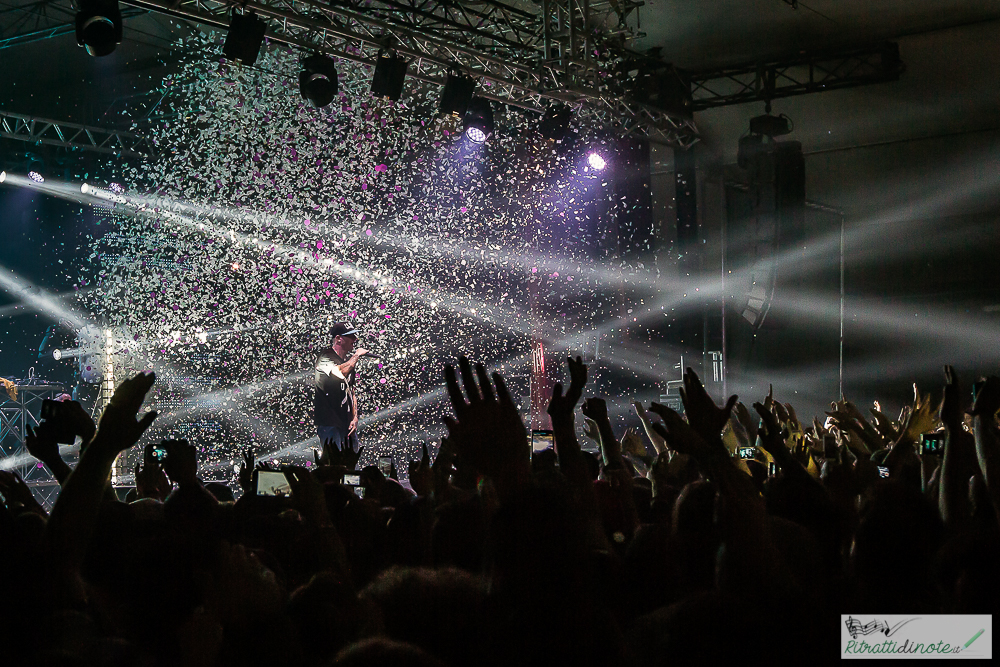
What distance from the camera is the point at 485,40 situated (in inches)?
342

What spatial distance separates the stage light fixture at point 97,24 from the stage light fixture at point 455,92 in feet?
8.63

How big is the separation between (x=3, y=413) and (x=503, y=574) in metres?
10.1

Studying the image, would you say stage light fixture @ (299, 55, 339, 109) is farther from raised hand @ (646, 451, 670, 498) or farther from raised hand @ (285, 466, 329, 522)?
raised hand @ (285, 466, 329, 522)

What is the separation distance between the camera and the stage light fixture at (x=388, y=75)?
693 cm

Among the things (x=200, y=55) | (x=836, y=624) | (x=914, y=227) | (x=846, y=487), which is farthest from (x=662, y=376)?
(x=836, y=624)

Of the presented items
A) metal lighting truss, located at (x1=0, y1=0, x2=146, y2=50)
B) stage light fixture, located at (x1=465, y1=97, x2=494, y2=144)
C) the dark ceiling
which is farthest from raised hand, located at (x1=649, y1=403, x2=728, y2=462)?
metal lighting truss, located at (x1=0, y1=0, x2=146, y2=50)

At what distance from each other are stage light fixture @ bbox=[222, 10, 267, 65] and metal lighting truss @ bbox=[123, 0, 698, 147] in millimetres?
86

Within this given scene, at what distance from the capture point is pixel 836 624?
3.43ft

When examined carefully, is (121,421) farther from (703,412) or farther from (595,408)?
(595,408)

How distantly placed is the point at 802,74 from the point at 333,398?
602 centimetres

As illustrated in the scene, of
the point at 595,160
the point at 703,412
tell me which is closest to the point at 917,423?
the point at 703,412

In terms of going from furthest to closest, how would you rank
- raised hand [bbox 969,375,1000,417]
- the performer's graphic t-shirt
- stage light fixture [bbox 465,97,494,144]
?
stage light fixture [bbox 465,97,494,144] → the performer's graphic t-shirt → raised hand [bbox 969,375,1000,417]

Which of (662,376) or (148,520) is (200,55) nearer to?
(662,376)

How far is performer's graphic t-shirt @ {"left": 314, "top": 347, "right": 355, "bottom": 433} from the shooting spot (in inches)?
283
